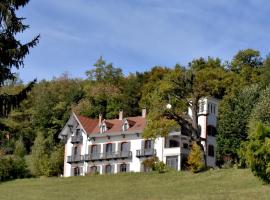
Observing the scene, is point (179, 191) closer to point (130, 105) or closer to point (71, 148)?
point (71, 148)

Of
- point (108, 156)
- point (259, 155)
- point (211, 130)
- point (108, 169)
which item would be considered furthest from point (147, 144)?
point (259, 155)

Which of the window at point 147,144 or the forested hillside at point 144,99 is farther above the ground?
the forested hillside at point 144,99

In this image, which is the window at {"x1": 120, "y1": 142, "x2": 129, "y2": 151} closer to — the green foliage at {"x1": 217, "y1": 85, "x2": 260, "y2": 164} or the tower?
the tower

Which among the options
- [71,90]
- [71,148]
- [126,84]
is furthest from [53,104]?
[71,148]

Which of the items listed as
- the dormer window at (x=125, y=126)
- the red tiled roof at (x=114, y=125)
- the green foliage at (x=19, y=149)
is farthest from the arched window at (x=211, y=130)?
the green foliage at (x=19, y=149)

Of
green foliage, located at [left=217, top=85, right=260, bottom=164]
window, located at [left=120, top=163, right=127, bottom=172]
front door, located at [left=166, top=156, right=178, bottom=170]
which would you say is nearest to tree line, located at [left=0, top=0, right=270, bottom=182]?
green foliage, located at [left=217, top=85, right=260, bottom=164]

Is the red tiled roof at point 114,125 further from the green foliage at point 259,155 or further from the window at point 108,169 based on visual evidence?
the green foliage at point 259,155

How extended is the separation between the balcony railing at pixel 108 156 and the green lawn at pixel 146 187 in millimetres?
16819

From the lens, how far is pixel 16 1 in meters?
28.9

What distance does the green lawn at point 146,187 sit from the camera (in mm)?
45969

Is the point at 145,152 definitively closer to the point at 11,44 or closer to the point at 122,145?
the point at 122,145

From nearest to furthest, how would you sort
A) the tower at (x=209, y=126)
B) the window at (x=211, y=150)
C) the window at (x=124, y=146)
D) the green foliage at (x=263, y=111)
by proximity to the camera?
the green foliage at (x=263, y=111)
the tower at (x=209, y=126)
the window at (x=211, y=150)
the window at (x=124, y=146)

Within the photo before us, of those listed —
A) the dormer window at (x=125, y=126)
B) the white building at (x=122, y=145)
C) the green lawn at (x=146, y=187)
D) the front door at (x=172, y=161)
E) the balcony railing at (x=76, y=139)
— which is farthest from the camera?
the balcony railing at (x=76, y=139)

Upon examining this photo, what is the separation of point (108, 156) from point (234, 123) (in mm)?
16965
